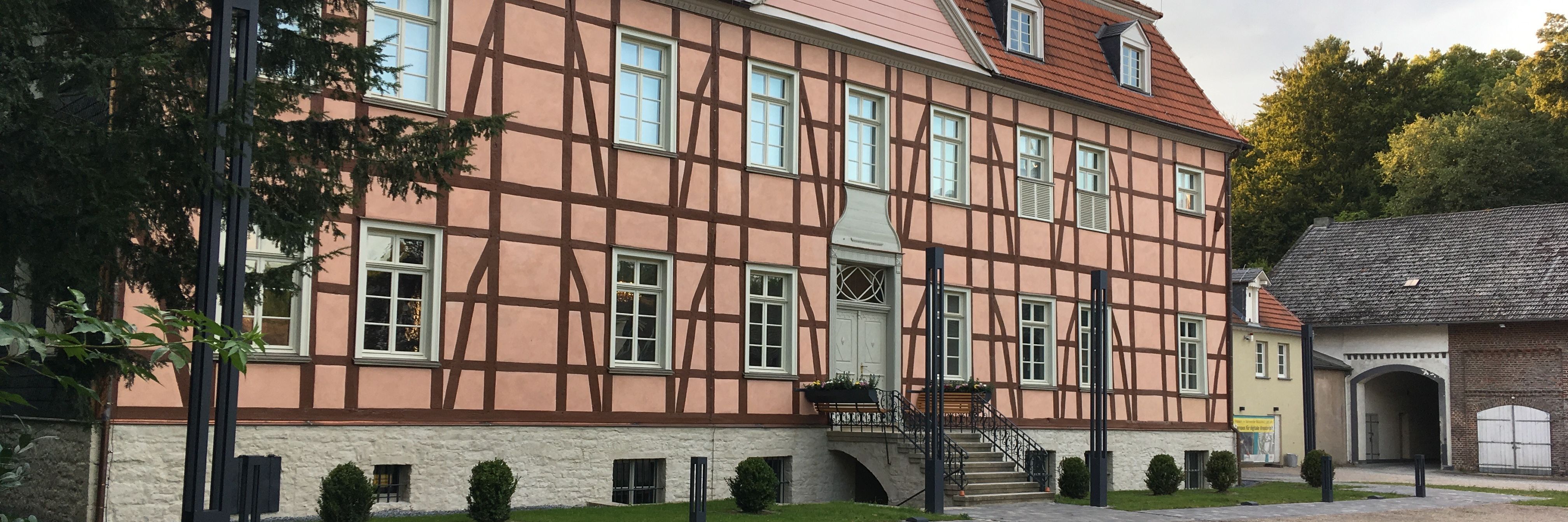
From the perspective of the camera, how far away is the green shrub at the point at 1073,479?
21.2 meters

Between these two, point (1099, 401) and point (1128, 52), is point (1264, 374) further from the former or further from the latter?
point (1099, 401)

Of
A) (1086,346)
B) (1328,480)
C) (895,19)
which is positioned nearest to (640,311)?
(895,19)

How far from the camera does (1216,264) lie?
29.0m

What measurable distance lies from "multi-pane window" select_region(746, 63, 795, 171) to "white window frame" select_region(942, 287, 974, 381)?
3.96 m

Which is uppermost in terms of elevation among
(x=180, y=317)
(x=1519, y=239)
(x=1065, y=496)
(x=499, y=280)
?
(x=1519, y=239)

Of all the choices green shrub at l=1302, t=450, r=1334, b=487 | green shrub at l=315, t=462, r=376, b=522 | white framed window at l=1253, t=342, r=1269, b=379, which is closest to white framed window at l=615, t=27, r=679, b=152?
green shrub at l=315, t=462, r=376, b=522

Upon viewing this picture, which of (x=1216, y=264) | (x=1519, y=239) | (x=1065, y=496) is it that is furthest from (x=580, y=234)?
(x=1519, y=239)

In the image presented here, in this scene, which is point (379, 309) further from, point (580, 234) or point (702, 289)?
point (702, 289)

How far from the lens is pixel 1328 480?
23.2 metres

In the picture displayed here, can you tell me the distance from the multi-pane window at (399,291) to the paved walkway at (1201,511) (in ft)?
22.7

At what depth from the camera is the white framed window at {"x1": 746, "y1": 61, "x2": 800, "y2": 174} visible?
19.9m

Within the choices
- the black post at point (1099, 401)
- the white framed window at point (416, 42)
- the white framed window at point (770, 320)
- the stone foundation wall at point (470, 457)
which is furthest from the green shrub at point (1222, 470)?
the white framed window at point (416, 42)

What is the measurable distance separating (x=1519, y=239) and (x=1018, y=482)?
87.6ft

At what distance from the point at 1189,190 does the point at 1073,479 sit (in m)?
9.40
